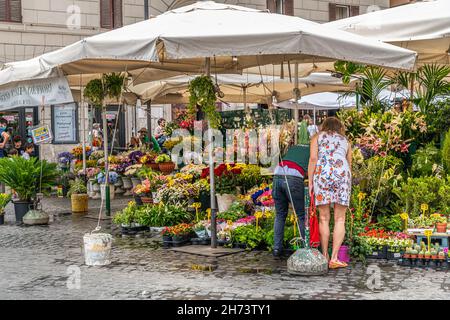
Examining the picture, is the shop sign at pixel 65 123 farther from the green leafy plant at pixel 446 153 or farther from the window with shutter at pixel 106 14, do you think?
the green leafy plant at pixel 446 153

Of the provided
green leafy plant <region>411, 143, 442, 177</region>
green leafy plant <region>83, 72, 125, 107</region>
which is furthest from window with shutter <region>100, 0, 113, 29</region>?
green leafy plant <region>411, 143, 442, 177</region>

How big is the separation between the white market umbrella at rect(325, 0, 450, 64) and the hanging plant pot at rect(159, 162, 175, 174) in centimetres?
542

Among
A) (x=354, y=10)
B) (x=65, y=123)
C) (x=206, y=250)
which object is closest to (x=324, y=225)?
(x=206, y=250)

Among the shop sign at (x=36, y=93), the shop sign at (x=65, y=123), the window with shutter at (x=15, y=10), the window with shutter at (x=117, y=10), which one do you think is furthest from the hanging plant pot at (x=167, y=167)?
the window with shutter at (x=117, y=10)

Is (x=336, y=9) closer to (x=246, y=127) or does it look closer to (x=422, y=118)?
(x=246, y=127)

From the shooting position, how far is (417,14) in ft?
34.0

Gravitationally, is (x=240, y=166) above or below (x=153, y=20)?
below

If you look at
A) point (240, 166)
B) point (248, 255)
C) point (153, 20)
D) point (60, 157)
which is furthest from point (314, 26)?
point (60, 157)

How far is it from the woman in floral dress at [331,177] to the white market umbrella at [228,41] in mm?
1001

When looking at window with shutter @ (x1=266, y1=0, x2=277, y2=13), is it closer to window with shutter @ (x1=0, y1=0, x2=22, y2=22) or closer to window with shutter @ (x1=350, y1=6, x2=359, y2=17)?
window with shutter @ (x1=350, y1=6, x2=359, y2=17)

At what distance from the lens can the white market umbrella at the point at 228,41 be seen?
313 inches

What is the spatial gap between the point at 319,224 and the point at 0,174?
23.7ft

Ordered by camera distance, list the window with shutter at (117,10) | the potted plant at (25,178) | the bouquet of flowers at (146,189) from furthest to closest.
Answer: the window with shutter at (117,10) < the potted plant at (25,178) < the bouquet of flowers at (146,189)

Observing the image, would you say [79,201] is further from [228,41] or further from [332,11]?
[332,11]
